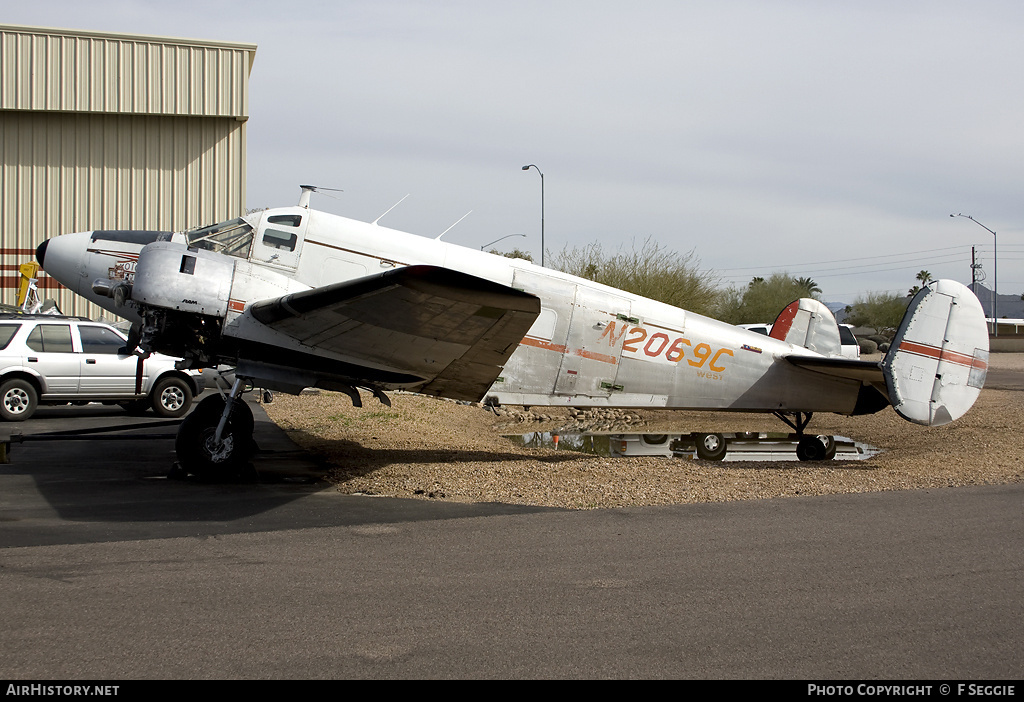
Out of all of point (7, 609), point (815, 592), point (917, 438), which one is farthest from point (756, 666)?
point (917, 438)

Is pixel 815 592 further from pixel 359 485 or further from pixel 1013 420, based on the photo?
pixel 1013 420

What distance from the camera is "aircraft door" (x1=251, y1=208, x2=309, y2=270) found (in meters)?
10.1

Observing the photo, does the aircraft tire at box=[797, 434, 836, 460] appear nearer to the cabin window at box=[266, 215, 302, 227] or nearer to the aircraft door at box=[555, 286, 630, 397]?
the aircraft door at box=[555, 286, 630, 397]

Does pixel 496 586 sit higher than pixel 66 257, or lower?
lower

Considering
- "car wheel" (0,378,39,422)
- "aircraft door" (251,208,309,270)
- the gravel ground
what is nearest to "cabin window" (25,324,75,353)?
"car wheel" (0,378,39,422)

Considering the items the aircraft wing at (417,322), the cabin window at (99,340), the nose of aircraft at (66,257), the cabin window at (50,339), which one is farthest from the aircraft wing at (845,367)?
the cabin window at (50,339)

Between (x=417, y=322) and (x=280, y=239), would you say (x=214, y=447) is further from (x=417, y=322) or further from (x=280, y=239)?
(x=417, y=322)

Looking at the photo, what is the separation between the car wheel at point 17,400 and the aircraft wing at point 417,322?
30.8 feet

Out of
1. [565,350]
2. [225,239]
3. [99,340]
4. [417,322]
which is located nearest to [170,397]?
[99,340]

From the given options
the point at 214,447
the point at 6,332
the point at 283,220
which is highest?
the point at 283,220

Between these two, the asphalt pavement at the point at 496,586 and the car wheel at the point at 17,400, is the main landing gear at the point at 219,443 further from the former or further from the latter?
the car wheel at the point at 17,400

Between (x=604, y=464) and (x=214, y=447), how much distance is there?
511 cm

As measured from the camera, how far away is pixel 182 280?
9.17 metres

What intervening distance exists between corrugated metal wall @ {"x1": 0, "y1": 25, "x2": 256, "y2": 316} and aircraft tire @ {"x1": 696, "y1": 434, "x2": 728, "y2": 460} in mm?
23410
